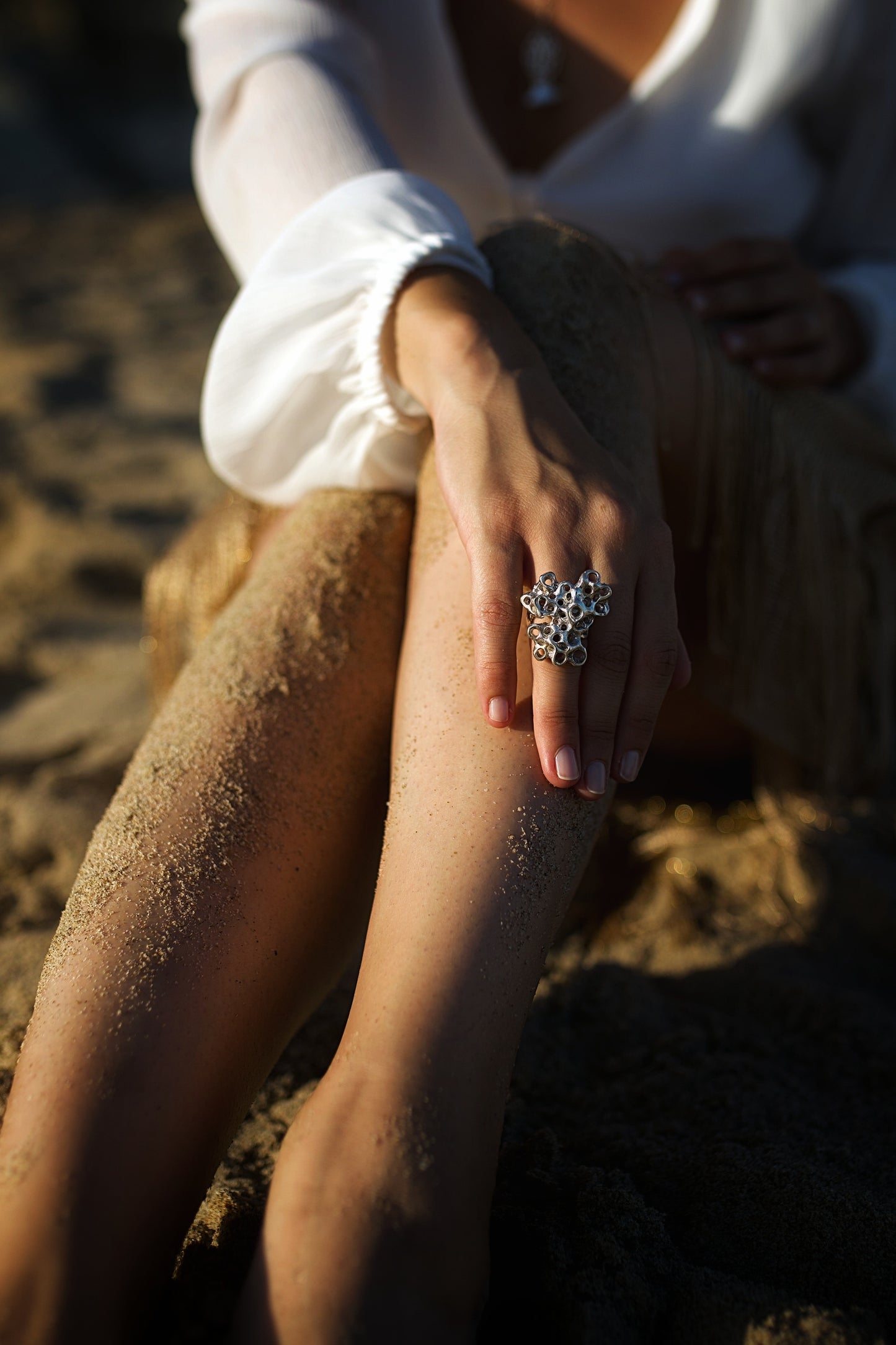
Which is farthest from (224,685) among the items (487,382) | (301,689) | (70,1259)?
(70,1259)

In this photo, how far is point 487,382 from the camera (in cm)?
88

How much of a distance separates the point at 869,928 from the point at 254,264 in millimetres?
1157

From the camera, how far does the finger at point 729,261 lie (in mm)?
1286

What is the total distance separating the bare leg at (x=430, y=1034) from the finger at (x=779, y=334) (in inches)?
22.0

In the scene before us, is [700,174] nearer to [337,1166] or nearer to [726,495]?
[726,495]

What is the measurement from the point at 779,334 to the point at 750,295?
0.06 m

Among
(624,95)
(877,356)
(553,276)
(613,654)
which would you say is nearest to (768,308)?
(877,356)

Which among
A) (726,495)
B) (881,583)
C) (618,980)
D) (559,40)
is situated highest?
(559,40)

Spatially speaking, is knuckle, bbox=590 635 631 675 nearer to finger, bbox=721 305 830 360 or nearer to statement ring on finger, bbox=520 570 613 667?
statement ring on finger, bbox=520 570 613 667

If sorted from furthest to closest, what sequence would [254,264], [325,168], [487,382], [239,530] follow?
[239,530]
[254,264]
[325,168]
[487,382]

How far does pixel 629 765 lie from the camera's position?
2.74 feet

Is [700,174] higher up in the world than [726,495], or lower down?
higher up

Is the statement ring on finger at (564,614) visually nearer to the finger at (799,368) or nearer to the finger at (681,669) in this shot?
the finger at (681,669)

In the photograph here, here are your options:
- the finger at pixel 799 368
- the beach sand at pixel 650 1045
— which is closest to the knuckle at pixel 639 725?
the beach sand at pixel 650 1045
